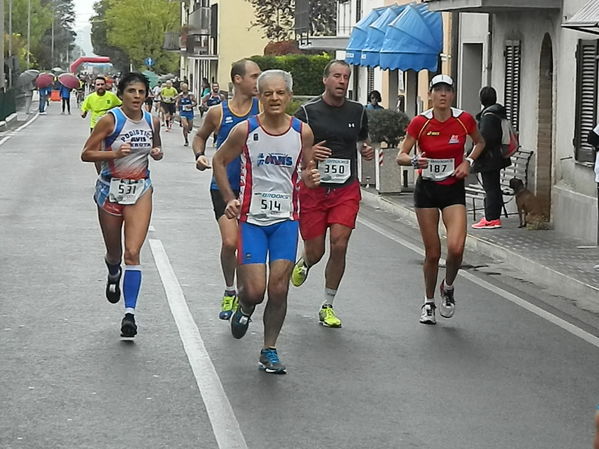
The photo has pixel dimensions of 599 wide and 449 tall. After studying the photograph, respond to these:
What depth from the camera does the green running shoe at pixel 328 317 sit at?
1088cm

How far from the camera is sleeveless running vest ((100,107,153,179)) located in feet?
33.9

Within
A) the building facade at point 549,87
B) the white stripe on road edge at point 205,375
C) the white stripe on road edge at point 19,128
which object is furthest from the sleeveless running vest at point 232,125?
the white stripe on road edge at point 19,128

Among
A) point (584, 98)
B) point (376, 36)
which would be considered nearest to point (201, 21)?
point (376, 36)

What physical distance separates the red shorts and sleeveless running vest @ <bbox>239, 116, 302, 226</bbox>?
1.83 meters

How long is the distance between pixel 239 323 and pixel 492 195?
9791mm

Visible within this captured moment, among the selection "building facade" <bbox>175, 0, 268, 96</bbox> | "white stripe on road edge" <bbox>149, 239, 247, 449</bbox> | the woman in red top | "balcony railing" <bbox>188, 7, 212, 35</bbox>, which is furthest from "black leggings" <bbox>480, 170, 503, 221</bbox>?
"balcony railing" <bbox>188, 7, 212, 35</bbox>

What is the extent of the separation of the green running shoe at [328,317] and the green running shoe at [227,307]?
666 millimetres

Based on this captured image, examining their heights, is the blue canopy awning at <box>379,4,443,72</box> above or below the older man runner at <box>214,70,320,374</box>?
above

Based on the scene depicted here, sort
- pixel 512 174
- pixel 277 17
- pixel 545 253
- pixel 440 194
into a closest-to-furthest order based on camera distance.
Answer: pixel 440 194, pixel 545 253, pixel 512 174, pixel 277 17

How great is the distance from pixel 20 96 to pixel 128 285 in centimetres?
6637

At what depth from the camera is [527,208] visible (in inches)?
742

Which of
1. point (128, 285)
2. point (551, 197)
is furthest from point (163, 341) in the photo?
point (551, 197)

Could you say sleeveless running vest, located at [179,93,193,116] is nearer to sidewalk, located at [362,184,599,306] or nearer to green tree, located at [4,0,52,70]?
sidewalk, located at [362,184,599,306]

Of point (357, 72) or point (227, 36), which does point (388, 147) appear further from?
point (227, 36)
